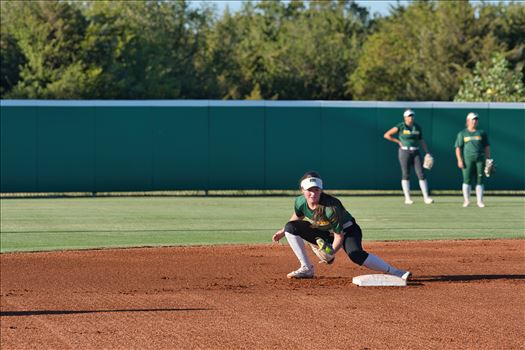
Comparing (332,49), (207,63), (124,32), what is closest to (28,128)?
(124,32)

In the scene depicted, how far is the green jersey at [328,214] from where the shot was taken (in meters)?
11.7

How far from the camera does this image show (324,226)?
1188cm

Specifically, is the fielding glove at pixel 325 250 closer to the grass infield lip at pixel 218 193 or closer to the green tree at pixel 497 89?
the grass infield lip at pixel 218 193

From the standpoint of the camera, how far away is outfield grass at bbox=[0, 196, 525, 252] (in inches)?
673

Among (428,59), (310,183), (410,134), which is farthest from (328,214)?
(428,59)

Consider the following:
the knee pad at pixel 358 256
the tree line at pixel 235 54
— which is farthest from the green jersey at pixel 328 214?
the tree line at pixel 235 54

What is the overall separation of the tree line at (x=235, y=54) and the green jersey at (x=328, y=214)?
34995mm

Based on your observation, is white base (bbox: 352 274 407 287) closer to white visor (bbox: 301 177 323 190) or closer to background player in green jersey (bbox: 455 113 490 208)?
white visor (bbox: 301 177 323 190)

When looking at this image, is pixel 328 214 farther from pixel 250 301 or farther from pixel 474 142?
pixel 474 142

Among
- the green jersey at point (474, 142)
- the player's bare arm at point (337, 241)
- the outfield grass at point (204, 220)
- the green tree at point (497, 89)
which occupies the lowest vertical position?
the outfield grass at point (204, 220)

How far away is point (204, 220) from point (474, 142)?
581 cm

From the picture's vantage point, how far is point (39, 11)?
57.4m

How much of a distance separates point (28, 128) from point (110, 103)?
2.18 m

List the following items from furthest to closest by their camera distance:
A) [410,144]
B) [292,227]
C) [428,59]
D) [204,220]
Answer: [428,59] → [410,144] → [204,220] → [292,227]
